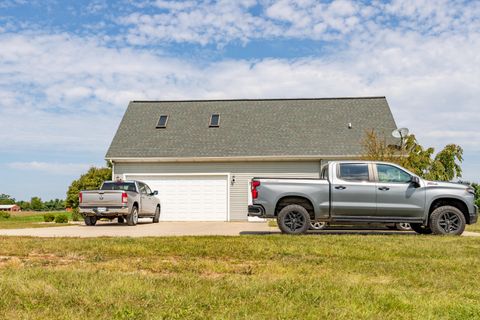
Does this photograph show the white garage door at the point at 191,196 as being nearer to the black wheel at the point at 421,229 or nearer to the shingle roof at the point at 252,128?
the shingle roof at the point at 252,128

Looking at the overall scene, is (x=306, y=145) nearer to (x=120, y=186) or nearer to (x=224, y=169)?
(x=224, y=169)

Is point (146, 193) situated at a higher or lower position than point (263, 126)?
lower

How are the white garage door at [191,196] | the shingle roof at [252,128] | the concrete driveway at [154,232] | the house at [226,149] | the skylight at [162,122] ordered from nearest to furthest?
the concrete driveway at [154,232], the white garage door at [191,196], the house at [226,149], the shingle roof at [252,128], the skylight at [162,122]

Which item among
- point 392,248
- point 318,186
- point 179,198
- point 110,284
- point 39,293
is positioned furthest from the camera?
point 179,198

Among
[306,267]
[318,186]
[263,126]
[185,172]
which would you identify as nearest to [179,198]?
[185,172]

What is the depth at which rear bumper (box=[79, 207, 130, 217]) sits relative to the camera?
58.8 feet

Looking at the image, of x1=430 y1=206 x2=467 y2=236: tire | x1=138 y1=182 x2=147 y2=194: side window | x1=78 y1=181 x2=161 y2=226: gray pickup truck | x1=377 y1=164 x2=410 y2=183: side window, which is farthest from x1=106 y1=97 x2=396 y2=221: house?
x1=430 y1=206 x2=467 y2=236: tire

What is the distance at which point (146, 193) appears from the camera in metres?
20.5

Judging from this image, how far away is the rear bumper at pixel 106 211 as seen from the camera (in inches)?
706

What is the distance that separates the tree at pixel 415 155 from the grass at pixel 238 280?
10.6 m

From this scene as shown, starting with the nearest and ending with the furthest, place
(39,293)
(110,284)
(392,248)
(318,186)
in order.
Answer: (39,293) < (110,284) < (392,248) < (318,186)

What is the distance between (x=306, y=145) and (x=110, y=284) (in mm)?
19204

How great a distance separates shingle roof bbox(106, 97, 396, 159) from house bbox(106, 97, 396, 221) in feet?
0.16

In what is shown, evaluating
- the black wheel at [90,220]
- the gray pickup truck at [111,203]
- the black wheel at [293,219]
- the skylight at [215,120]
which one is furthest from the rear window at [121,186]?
the black wheel at [293,219]
